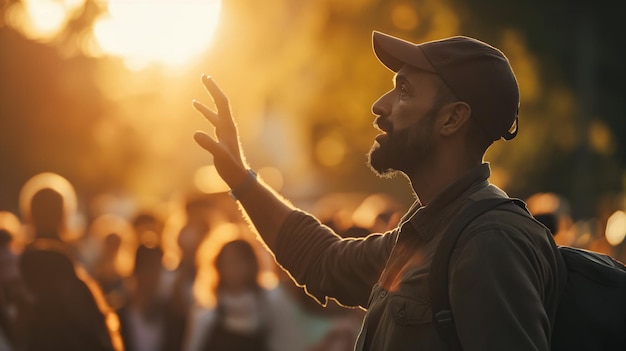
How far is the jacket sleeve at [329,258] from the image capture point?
4367 millimetres

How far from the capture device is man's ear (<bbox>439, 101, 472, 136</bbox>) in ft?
12.5

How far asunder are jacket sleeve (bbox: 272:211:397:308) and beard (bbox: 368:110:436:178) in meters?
0.44

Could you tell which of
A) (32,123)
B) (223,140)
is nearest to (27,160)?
(32,123)

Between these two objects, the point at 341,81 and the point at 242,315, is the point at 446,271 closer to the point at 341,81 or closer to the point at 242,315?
the point at 242,315

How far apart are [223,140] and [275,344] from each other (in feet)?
11.5

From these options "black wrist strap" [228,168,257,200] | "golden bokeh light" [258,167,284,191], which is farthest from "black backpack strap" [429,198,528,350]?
"golden bokeh light" [258,167,284,191]

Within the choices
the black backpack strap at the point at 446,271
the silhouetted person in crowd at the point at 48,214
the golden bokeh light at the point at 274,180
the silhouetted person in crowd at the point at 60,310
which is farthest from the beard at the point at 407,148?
the golden bokeh light at the point at 274,180

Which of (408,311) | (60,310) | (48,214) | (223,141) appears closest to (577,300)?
(408,311)

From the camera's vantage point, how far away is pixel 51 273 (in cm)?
704

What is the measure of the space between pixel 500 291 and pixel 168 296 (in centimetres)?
610

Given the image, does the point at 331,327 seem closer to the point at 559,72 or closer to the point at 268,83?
the point at 559,72

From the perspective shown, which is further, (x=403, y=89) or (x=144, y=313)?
(x=144, y=313)

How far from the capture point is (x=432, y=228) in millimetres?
3758

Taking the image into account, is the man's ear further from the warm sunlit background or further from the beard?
the warm sunlit background
